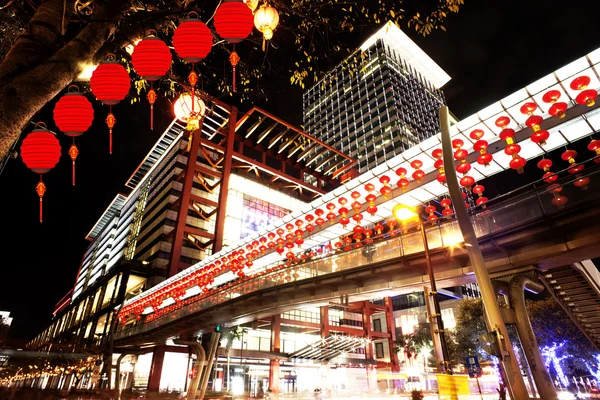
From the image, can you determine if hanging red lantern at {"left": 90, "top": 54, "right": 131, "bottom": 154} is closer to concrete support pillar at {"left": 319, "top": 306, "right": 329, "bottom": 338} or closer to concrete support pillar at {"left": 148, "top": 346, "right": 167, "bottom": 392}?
concrete support pillar at {"left": 148, "top": 346, "right": 167, "bottom": 392}

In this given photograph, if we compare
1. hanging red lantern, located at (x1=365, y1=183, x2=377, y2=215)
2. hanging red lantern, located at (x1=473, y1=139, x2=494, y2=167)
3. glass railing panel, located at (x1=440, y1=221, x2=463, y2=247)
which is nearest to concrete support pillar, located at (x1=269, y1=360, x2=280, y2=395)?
hanging red lantern, located at (x1=365, y1=183, x2=377, y2=215)

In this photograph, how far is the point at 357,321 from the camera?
55188 millimetres

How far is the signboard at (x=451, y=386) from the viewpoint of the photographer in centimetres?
689

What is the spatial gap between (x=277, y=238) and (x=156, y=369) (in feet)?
81.6

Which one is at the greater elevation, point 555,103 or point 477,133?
point 477,133

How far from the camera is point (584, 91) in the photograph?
10883 millimetres

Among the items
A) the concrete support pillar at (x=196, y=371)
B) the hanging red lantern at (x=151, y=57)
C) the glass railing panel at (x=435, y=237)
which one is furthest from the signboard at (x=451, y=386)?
the concrete support pillar at (x=196, y=371)

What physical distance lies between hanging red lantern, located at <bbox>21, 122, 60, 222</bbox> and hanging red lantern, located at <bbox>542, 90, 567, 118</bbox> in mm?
14866

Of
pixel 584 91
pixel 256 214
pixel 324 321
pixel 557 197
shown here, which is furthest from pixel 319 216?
pixel 256 214

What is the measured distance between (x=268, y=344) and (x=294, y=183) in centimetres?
2807

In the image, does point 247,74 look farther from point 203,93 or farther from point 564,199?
point 564,199

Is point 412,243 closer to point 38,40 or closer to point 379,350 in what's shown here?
point 38,40

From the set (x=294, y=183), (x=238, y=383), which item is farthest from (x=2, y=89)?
(x=294, y=183)

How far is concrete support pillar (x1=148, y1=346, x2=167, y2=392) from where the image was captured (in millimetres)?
35156
